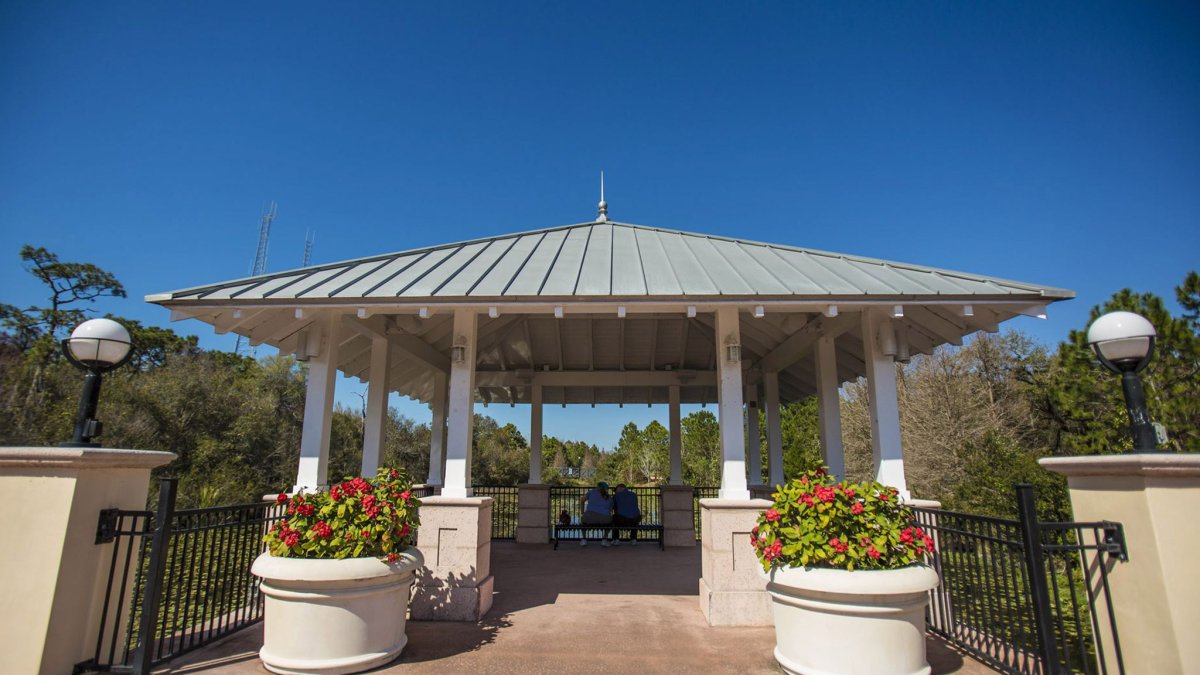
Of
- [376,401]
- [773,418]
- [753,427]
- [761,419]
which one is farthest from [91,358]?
[761,419]

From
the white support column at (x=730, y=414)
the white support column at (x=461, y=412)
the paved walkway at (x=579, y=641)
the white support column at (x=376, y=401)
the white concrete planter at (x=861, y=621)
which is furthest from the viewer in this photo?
the white support column at (x=376, y=401)

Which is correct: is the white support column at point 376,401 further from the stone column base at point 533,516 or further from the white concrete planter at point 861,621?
the white concrete planter at point 861,621

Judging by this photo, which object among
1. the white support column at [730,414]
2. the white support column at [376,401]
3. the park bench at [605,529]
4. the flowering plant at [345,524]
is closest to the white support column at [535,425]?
the park bench at [605,529]

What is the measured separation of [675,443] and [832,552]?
7899mm

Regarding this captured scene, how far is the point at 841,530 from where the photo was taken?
14.2 feet

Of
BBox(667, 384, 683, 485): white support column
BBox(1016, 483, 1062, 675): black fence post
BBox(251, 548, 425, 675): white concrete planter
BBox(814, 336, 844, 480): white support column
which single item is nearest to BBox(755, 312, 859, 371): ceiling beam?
BBox(814, 336, 844, 480): white support column

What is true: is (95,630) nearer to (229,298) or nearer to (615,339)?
(229,298)

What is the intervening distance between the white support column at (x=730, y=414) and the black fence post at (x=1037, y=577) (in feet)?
8.04

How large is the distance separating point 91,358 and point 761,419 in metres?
20.8

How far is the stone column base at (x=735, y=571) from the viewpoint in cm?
555

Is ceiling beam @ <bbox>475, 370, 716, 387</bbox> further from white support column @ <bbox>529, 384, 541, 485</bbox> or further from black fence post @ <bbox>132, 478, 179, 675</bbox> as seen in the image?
black fence post @ <bbox>132, 478, 179, 675</bbox>

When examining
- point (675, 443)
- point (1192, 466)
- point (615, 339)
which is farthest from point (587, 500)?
point (1192, 466)

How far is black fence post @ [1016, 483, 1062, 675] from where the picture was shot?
3.61 metres

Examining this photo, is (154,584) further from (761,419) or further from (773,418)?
(761,419)
